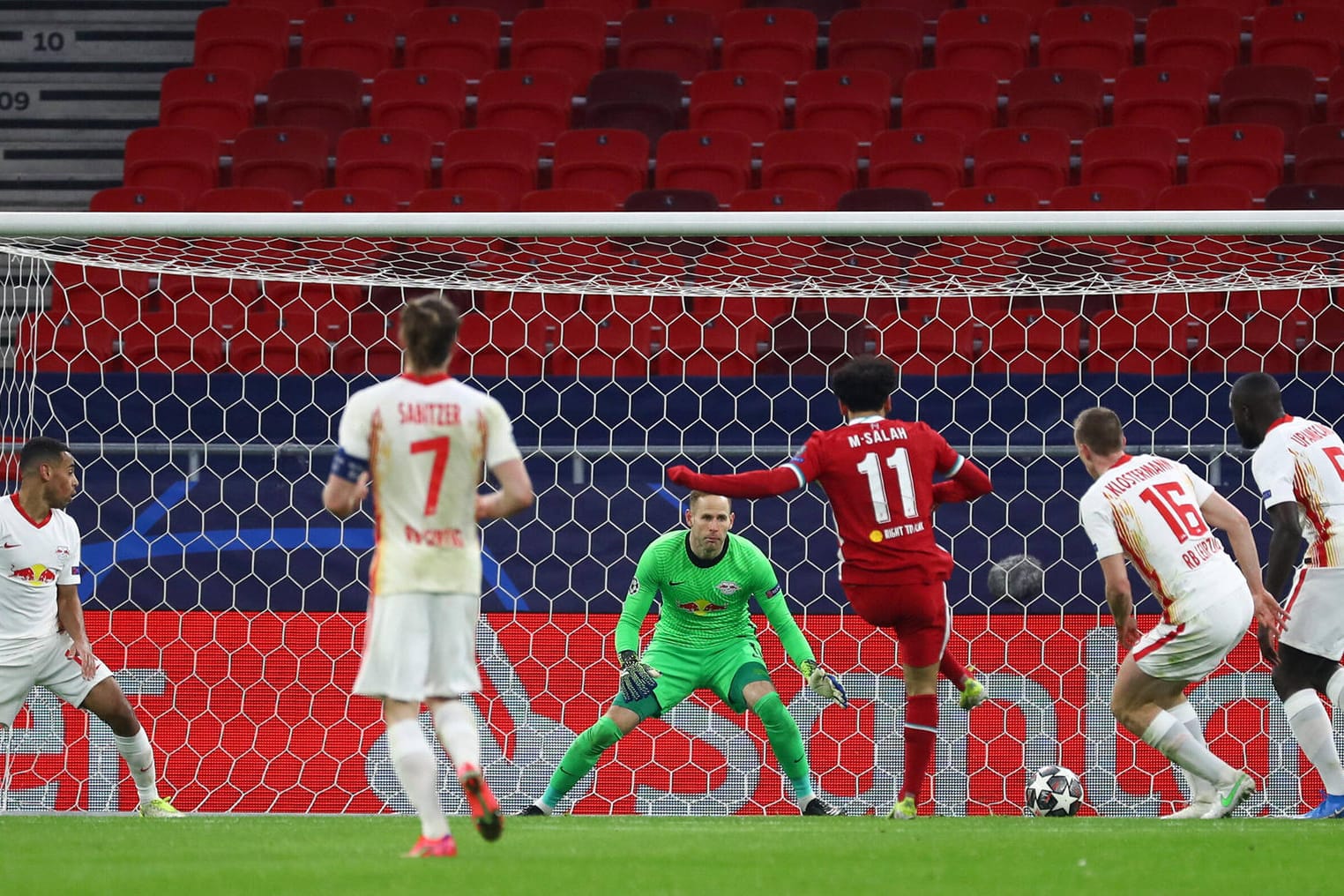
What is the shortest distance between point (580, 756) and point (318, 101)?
9.14 m

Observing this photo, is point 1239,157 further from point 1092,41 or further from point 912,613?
point 912,613

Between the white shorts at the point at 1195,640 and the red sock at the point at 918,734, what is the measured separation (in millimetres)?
918

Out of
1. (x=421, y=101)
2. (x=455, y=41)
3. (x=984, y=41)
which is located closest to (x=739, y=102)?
(x=984, y=41)

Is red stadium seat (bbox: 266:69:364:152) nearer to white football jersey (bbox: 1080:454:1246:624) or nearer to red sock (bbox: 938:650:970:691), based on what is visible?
red sock (bbox: 938:650:970:691)

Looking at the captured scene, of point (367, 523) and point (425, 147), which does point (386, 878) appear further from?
point (425, 147)

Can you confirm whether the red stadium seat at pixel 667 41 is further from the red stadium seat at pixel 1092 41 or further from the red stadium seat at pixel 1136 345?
the red stadium seat at pixel 1136 345

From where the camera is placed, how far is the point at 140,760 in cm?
805

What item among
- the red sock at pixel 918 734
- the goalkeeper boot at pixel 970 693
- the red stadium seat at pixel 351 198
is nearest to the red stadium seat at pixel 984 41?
the red stadium seat at pixel 351 198

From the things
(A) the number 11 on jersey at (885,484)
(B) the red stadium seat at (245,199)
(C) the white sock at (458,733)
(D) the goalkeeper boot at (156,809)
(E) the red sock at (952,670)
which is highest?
(B) the red stadium seat at (245,199)

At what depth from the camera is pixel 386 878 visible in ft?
15.0

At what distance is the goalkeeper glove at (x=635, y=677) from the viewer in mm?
7984

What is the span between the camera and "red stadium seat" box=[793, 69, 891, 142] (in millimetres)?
14859

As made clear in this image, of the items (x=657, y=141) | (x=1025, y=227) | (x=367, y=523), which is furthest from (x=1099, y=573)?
(x=657, y=141)

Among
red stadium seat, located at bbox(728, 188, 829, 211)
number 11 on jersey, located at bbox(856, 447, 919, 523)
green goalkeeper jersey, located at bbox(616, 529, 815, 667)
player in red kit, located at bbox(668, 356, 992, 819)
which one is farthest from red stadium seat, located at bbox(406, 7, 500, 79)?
number 11 on jersey, located at bbox(856, 447, 919, 523)
